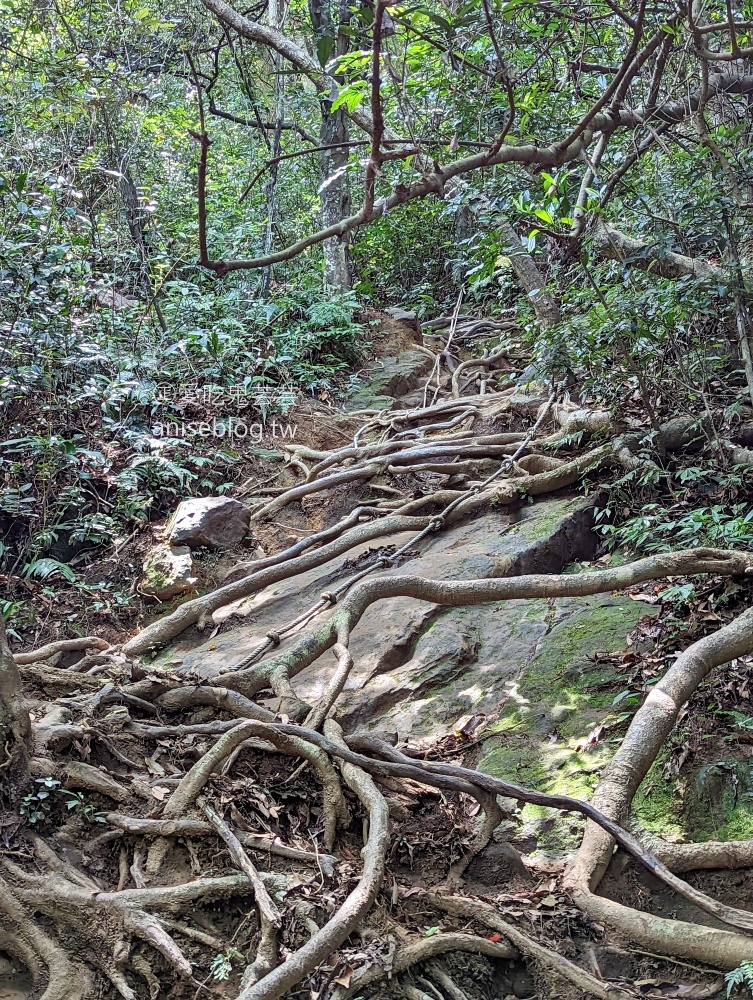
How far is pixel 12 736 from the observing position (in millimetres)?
3135

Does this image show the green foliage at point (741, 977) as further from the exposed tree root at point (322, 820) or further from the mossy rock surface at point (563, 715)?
the mossy rock surface at point (563, 715)

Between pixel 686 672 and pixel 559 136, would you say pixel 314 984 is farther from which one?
pixel 559 136

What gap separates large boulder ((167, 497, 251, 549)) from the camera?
7.51 m

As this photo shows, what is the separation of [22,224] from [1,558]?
3367mm

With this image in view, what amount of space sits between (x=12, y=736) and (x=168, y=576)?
4134 mm

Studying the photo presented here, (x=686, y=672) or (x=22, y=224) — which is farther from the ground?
(x=22, y=224)

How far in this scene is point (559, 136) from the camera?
6379 mm

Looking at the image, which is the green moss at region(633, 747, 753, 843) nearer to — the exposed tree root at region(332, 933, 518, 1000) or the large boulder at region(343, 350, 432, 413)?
the exposed tree root at region(332, 933, 518, 1000)

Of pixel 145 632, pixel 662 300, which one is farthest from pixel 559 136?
pixel 145 632

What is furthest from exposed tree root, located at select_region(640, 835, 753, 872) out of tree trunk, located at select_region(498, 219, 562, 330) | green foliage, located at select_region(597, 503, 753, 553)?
tree trunk, located at select_region(498, 219, 562, 330)

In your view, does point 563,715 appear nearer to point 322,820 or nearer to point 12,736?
point 322,820

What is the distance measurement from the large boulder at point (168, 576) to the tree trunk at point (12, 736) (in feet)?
13.1

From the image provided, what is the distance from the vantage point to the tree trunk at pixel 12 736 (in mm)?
3094

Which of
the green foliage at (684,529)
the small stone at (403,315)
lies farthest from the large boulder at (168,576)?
the small stone at (403,315)
